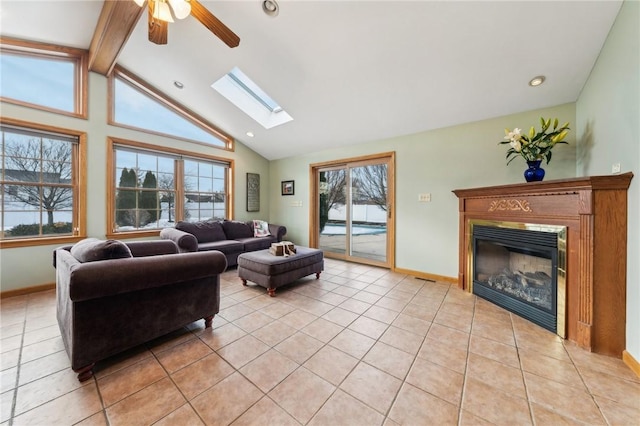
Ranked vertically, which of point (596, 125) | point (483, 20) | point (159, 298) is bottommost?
point (159, 298)

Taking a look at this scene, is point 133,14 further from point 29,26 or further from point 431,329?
point 431,329

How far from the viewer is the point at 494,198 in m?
2.64

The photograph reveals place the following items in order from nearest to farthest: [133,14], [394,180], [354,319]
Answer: [354,319] → [133,14] → [394,180]

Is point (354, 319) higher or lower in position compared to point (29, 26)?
lower

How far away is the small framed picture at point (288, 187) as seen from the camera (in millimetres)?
5383

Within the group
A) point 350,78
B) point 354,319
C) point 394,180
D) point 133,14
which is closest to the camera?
point 354,319

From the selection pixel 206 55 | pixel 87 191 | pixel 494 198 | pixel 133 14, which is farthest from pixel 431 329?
pixel 87 191

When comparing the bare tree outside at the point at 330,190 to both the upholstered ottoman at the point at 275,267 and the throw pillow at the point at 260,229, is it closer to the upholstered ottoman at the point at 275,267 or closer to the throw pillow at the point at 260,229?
the throw pillow at the point at 260,229

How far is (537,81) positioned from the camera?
240 cm

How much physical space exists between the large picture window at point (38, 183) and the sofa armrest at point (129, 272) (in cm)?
192

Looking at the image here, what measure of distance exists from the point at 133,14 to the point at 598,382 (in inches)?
195

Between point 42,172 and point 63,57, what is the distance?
5.39 ft

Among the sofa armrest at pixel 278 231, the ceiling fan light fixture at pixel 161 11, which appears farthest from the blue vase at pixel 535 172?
the sofa armrest at pixel 278 231

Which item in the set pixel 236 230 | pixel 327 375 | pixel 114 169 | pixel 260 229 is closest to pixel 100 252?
pixel 327 375
